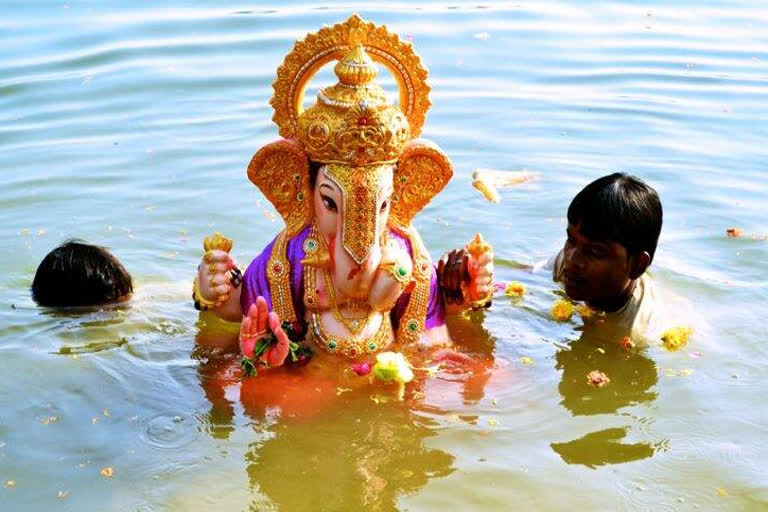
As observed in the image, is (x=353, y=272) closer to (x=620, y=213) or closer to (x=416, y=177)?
(x=416, y=177)

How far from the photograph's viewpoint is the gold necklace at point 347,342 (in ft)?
14.7

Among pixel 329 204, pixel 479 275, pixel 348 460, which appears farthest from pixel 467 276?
pixel 348 460

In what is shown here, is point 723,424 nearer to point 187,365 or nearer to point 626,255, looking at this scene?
point 626,255

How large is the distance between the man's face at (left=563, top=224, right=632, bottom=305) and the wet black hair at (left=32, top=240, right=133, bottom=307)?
2.09 metres

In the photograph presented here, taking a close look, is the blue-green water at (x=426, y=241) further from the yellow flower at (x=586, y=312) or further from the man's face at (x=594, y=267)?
the man's face at (x=594, y=267)

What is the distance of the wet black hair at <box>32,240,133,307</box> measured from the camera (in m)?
5.22

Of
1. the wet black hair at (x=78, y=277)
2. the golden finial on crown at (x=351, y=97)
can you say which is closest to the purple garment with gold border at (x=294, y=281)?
the golden finial on crown at (x=351, y=97)

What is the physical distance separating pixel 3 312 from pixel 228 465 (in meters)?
1.80

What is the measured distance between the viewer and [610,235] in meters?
4.86

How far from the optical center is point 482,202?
6828mm

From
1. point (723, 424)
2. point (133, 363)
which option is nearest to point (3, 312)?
point (133, 363)

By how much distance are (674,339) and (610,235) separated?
60 cm

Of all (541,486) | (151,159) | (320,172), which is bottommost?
(541,486)

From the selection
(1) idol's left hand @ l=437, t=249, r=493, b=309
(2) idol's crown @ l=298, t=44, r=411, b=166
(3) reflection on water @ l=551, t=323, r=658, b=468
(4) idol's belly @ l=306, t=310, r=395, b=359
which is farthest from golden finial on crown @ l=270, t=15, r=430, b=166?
(3) reflection on water @ l=551, t=323, r=658, b=468
